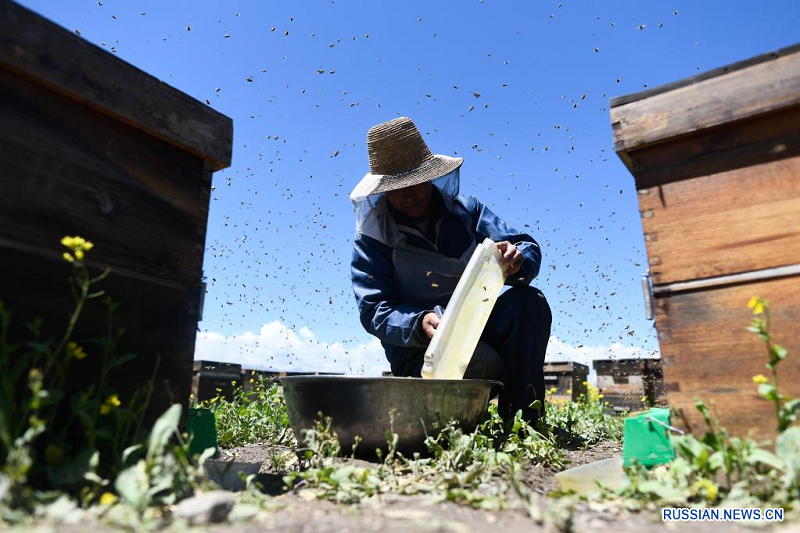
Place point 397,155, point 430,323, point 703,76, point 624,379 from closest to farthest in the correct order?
point 703,76
point 430,323
point 397,155
point 624,379

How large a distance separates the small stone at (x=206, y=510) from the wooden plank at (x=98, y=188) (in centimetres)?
102

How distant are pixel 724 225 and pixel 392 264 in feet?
6.97

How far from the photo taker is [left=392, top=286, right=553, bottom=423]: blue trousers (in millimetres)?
3260

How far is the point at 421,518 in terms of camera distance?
160cm

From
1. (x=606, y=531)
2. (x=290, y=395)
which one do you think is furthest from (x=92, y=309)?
(x=606, y=531)

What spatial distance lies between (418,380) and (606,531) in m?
1.06

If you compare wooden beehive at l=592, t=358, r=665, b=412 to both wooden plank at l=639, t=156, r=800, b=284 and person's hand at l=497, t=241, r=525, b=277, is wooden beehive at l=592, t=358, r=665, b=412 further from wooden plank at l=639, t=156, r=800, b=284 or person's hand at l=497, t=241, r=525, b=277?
wooden plank at l=639, t=156, r=800, b=284

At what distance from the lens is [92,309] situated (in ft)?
6.53

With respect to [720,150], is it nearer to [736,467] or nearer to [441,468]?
[736,467]

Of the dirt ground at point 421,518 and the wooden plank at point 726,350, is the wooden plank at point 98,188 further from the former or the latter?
the wooden plank at point 726,350

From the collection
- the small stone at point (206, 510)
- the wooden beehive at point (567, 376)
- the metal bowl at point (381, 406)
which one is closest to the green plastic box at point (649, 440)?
the metal bowl at point (381, 406)

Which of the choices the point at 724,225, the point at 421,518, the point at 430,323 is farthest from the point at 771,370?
the point at 430,323

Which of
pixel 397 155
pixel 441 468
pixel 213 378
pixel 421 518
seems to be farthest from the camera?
pixel 213 378

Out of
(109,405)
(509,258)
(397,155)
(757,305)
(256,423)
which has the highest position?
(397,155)
